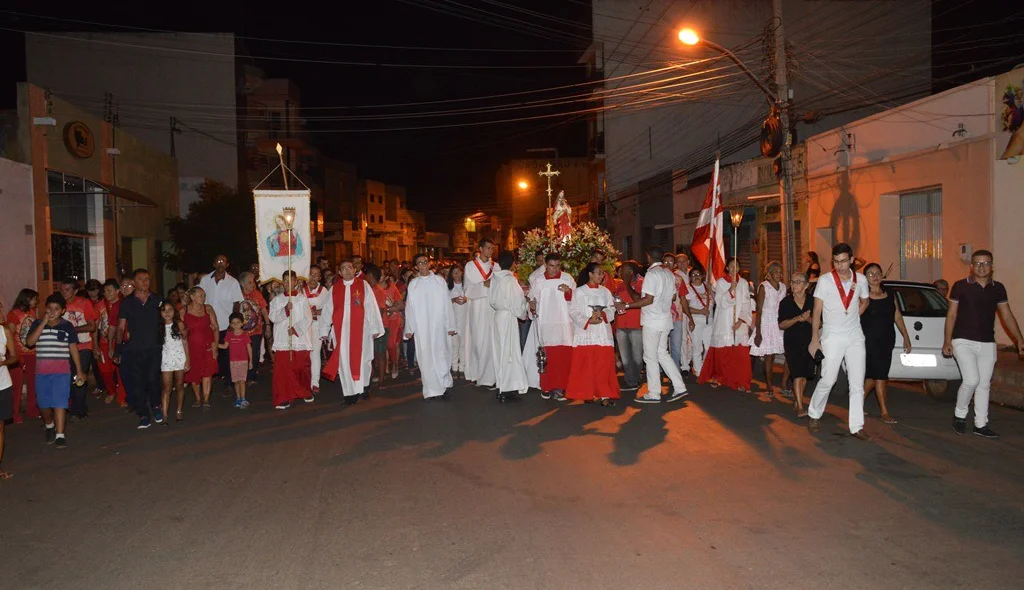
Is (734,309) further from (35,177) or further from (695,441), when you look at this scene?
(35,177)

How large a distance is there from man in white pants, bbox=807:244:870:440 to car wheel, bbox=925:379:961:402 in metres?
3.16

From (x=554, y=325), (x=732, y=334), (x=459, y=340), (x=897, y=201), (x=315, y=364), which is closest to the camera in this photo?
(x=554, y=325)

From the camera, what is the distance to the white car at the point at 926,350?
10.9m

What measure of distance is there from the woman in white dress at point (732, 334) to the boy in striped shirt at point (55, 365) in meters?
8.52

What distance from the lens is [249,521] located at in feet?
20.6

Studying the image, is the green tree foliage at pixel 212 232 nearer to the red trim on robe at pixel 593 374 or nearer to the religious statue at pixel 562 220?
the religious statue at pixel 562 220

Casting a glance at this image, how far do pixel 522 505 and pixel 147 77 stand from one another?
3954 centimetres

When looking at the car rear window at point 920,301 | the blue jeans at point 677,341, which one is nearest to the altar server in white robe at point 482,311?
the blue jeans at point 677,341

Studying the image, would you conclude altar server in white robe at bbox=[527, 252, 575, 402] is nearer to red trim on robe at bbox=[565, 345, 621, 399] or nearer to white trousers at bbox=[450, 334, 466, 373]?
red trim on robe at bbox=[565, 345, 621, 399]

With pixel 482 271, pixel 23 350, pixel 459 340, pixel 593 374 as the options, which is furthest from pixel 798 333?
pixel 23 350

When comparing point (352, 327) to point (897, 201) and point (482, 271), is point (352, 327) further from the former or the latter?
point (897, 201)

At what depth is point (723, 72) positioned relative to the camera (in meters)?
34.8

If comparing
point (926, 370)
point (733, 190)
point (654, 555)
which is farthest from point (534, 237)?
point (733, 190)

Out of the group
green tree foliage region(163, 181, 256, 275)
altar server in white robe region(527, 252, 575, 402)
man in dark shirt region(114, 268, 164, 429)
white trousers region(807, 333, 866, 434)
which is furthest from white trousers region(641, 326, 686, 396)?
green tree foliage region(163, 181, 256, 275)
